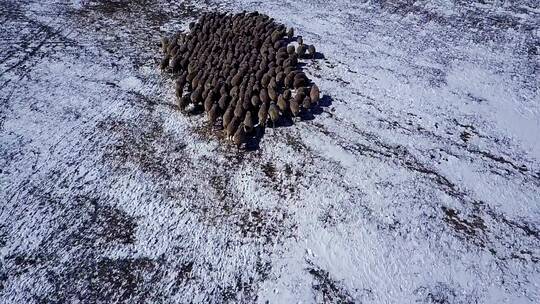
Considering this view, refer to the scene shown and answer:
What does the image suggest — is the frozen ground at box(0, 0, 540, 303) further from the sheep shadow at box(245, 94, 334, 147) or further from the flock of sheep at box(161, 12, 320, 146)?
the flock of sheep at box(161, 12, 320, 146)

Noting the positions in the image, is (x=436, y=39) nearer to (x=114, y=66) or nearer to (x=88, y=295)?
(x=114, y=66)

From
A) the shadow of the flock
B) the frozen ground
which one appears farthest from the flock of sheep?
the frozen ground

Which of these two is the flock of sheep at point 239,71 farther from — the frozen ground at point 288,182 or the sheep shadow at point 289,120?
the frozen ground at point 288,182

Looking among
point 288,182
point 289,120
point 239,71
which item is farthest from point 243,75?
point 288,182

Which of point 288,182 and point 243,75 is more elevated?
point 243,75

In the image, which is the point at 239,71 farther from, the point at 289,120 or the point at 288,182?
the point at 288,182

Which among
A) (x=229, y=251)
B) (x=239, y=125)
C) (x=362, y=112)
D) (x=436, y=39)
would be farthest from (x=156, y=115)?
(x=436, y=39)

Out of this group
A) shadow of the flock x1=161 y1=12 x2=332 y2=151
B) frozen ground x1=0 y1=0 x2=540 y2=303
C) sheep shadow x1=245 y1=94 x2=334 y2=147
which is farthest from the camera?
shadow of the flock x1=161 y1=12 x2=332 y2=151
